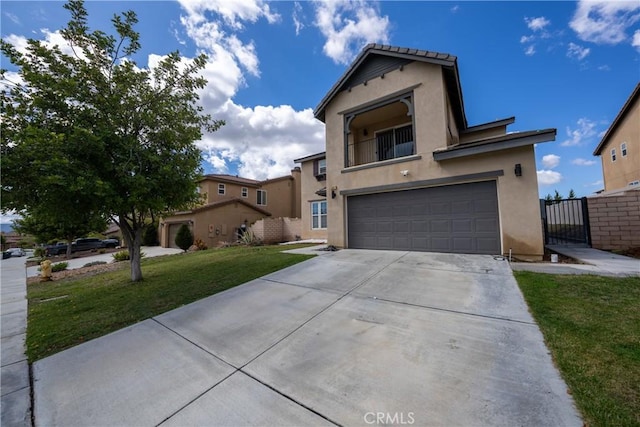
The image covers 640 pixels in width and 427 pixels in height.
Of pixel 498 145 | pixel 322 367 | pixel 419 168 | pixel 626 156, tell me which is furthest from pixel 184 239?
pixel 626 156

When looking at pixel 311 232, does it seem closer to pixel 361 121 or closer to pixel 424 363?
pixel 361 121

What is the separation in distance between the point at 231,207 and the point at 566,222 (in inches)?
865

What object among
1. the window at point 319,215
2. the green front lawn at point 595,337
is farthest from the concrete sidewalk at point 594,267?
the window at point 319,215

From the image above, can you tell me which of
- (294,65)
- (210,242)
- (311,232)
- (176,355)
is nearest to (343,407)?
(176,355)

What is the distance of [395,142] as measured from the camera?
11.6m

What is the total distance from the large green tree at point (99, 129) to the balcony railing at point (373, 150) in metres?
7.14

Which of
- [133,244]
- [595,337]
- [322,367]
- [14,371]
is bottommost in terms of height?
[14,371]

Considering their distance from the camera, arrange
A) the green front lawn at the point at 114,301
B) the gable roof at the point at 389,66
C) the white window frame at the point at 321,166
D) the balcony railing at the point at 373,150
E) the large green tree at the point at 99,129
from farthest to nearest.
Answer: the white window frame at the point at 321,166
the balcony railing at the point at 373,150
the gable roof at the point at 389,66
the large green tree at the point at 99,129
the green front lawn at the point at 114,301

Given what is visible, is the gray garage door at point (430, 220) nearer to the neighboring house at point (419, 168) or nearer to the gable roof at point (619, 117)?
the neighboring house at point (419, 168)

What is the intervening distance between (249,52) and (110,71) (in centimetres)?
894

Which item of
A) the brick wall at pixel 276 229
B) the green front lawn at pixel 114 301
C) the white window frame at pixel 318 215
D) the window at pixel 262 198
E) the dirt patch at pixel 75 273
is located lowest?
the dirt patch at pixel 75 273

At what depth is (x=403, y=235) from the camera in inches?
369

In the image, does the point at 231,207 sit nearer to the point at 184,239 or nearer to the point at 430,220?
the point at 184,239

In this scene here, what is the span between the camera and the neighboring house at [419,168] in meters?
7.48
